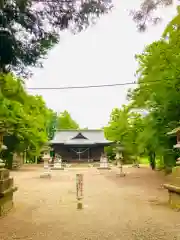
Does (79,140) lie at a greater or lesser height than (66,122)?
lesser

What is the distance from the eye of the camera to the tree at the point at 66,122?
55.0 meters

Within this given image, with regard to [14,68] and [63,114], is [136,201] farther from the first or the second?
[63,114]

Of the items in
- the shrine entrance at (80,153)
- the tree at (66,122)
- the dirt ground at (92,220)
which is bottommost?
the dirt ground at (92,220)

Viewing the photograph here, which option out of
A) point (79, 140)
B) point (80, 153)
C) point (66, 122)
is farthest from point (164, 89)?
point (66, 122)

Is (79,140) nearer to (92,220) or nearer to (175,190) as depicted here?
(175,190)

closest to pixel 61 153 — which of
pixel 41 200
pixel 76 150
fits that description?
pixel 76 150

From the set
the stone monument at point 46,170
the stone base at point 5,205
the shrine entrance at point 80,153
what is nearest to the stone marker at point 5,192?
the stone base at point 5,205

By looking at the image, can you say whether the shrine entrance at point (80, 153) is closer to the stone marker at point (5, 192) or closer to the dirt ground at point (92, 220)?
the dirt ground at point (92, 220)

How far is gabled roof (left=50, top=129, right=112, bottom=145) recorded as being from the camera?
1479 inches

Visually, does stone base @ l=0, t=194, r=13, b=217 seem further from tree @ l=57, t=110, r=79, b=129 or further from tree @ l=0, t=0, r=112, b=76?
tree @ l=57, t=110, r=79, b=129

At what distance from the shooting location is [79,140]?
129 feet

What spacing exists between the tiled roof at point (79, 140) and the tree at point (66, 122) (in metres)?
11.5

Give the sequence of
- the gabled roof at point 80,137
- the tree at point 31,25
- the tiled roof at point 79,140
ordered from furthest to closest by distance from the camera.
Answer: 1. the tiled roof at point 79,140
2. the gabled roof at point 80,137
3. the tree at point 31,25

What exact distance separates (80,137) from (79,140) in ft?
4.95
